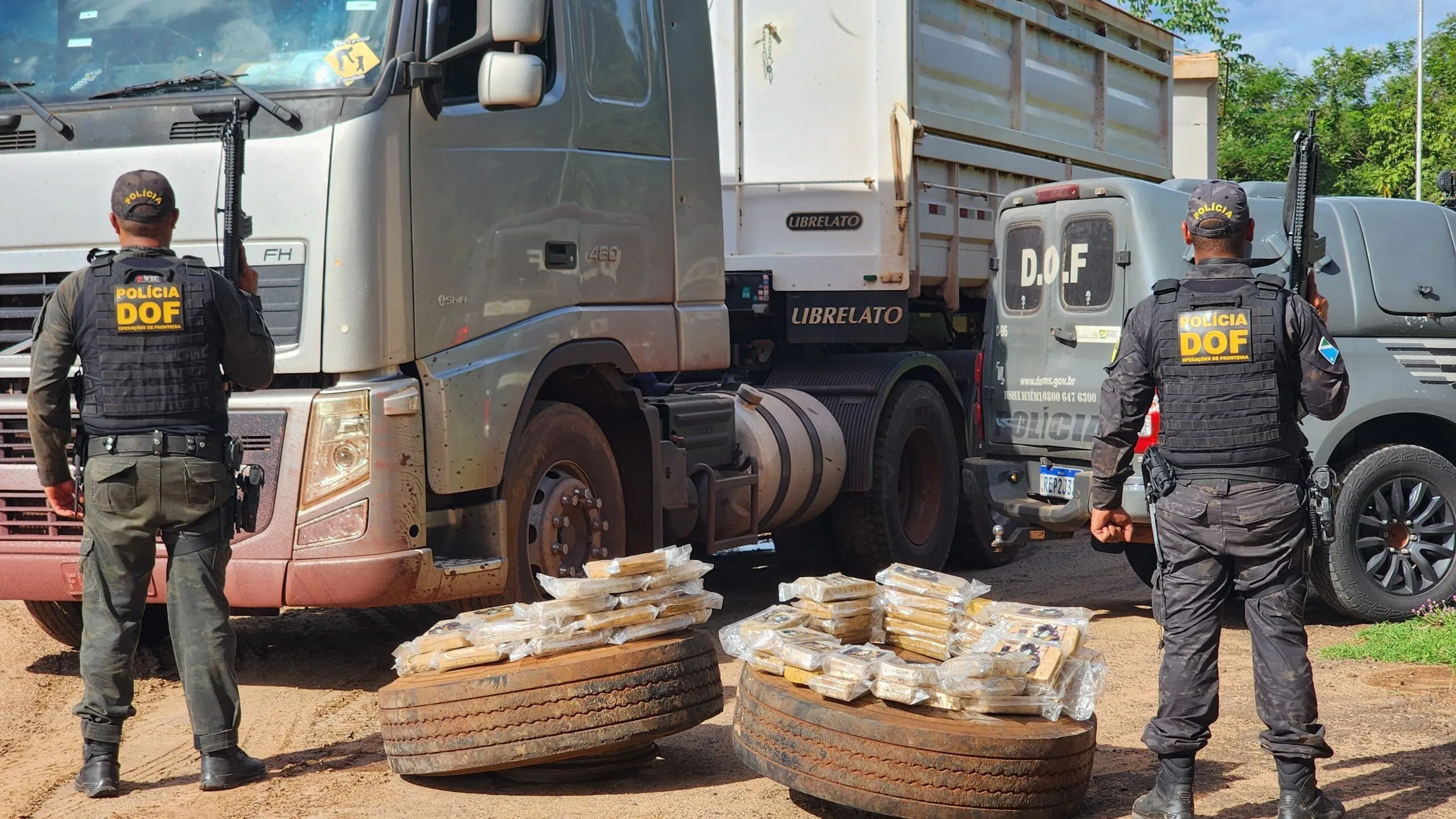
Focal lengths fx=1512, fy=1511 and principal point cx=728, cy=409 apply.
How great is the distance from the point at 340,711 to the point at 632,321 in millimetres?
2130

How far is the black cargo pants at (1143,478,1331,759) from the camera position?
168 inches

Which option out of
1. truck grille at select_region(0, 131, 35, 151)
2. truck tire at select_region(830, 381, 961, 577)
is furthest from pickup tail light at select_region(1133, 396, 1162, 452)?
truck grille at select_region(0, 131, 35, 151)

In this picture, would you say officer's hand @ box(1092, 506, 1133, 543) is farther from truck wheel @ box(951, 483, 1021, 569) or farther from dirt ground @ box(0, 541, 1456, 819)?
truck wheel @ box(951, 483, 1021, 569)

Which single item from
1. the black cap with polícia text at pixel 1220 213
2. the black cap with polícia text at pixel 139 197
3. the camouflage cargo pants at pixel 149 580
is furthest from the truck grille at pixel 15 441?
the black cap with polícia text at pixel 1220 213

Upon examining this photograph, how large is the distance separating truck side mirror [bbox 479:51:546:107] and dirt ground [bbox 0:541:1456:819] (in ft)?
7.71

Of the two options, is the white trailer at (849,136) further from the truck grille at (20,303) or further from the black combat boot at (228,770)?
the black combat boot at (228,770)

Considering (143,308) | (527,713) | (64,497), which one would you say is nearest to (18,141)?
(143,308)

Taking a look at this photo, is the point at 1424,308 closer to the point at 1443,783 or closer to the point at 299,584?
the point at 1443,783

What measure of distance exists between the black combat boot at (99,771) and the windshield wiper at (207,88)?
2.22 metres

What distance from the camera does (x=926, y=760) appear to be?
4.14 metres

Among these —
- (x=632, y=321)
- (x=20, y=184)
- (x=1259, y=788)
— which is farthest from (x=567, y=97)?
(x=1259, y=788)

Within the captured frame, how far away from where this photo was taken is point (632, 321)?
267 inches

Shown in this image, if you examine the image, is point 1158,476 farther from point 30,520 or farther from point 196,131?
point 30,520

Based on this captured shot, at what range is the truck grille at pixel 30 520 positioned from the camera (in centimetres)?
573
